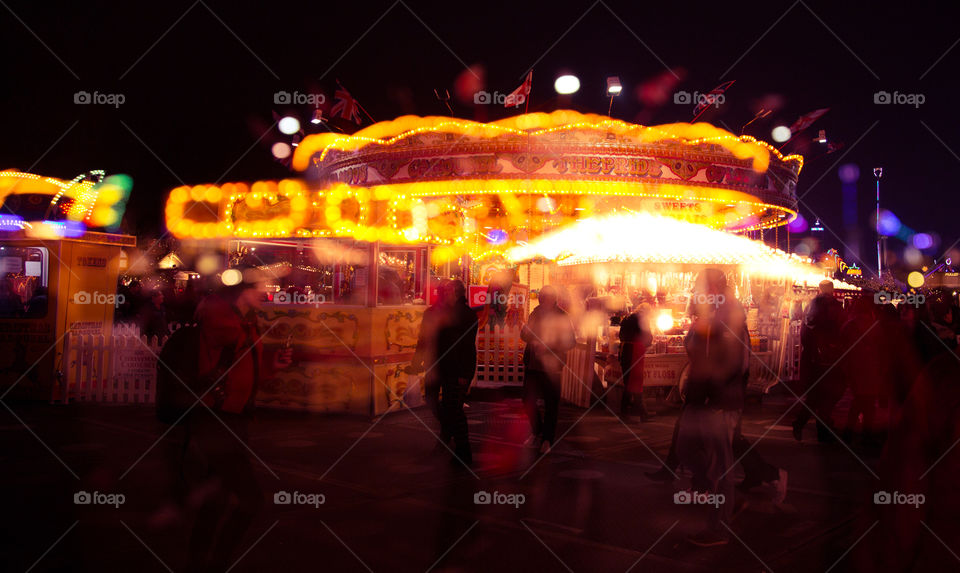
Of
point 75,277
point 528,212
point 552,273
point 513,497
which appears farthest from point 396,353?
point 528,212

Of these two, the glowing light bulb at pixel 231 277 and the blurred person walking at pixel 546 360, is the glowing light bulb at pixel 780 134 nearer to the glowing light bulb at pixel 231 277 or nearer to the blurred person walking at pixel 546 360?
the blurred person walking at pixel 546 360

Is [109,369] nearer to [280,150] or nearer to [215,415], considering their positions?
[215,415]

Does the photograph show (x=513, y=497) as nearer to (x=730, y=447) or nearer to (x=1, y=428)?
(x=730, y=447)

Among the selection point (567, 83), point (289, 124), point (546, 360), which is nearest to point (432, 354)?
point (546, 360)

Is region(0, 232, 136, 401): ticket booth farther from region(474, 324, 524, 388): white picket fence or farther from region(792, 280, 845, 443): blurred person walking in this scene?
region(792, 280, 845, 443): blurred person walking

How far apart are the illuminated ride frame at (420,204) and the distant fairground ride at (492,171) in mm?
25

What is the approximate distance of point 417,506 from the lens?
5539 millimetres

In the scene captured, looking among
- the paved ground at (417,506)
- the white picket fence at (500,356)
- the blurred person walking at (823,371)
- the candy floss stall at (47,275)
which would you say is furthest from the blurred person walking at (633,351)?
the candy floss stall at (47,275)

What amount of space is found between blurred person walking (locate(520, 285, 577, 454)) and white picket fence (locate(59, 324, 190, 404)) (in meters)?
5.92

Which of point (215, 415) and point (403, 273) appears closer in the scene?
point (215, 415)

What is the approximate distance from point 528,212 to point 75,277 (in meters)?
10.2

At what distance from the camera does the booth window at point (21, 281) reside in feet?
34.0

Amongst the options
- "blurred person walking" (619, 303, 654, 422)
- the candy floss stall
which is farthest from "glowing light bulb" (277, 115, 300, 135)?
"blurred person walking" (619, 303, 654, 422)

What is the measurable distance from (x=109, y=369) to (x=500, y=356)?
254 inches
